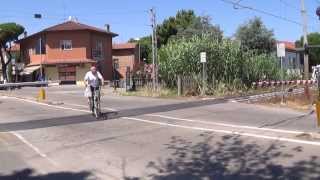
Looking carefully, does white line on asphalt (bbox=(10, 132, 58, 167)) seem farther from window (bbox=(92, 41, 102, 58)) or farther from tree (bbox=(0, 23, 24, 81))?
tree (bbox=(0, 23, 24, 81))

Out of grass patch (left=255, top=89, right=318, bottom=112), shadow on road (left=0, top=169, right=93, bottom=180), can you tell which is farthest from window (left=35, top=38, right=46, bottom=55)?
shadow on road (left=0, top=169, right=93, bottom=180)

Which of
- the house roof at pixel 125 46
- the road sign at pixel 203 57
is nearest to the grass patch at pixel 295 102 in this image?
the road sign at pixel 203 57

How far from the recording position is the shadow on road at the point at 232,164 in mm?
9367

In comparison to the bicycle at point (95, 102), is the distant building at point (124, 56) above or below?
above

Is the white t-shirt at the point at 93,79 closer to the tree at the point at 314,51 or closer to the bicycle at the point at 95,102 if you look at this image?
the bicycle at the point at 95,102

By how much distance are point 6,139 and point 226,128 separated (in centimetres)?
516

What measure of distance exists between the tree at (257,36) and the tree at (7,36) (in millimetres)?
28122

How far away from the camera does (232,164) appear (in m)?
10.2

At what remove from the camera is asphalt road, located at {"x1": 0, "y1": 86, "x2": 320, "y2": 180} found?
9.87 meters

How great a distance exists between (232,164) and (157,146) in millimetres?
2545

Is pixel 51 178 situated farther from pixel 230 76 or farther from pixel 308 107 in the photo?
pixel 230 76

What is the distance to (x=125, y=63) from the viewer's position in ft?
271

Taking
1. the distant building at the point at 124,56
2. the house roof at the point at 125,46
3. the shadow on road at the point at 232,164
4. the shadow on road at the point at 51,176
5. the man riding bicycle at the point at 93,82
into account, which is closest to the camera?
the shadow on road at the point at 232,164

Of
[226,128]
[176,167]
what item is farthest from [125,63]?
[176,167]
